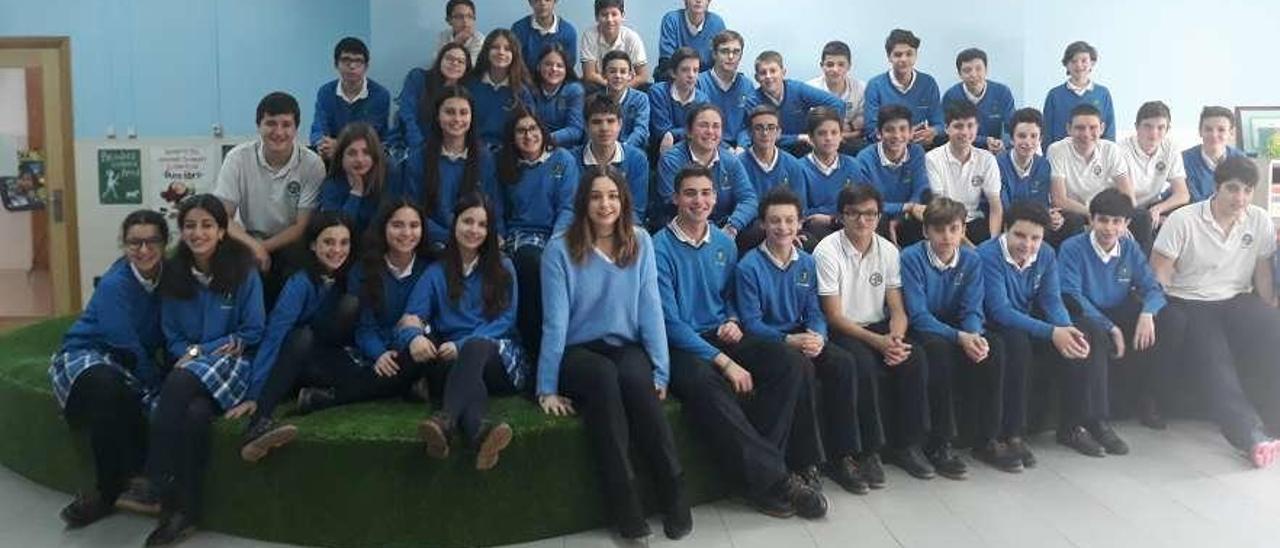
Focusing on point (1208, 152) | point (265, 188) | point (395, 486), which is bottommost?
point (395, 486)

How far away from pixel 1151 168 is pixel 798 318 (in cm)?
296

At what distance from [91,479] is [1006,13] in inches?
251

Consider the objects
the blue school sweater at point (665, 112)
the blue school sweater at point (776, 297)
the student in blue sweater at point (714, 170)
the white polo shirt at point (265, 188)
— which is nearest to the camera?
the blue school sweater at point (776, 297)

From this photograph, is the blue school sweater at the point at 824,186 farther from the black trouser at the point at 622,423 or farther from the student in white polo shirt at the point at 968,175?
the black trouser at the point at 622,423

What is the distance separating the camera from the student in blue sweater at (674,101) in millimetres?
5301

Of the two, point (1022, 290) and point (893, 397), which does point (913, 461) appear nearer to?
point (893, 397)

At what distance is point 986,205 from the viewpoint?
16.7 ft

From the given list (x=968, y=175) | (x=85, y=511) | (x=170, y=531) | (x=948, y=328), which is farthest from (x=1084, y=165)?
(x=85, y=511)

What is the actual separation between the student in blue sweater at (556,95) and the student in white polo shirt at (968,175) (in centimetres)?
195

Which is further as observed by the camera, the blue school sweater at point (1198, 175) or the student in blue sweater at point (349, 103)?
the blue school sweater at point (1198, 175)

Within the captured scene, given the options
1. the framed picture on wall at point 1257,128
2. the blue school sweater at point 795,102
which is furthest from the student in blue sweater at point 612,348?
the framed picture on wall at point 1257,128

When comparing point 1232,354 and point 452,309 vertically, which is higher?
point 452,309

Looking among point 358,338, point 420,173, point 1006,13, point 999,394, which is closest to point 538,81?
point 420,173

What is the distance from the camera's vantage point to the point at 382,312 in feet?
11.4
